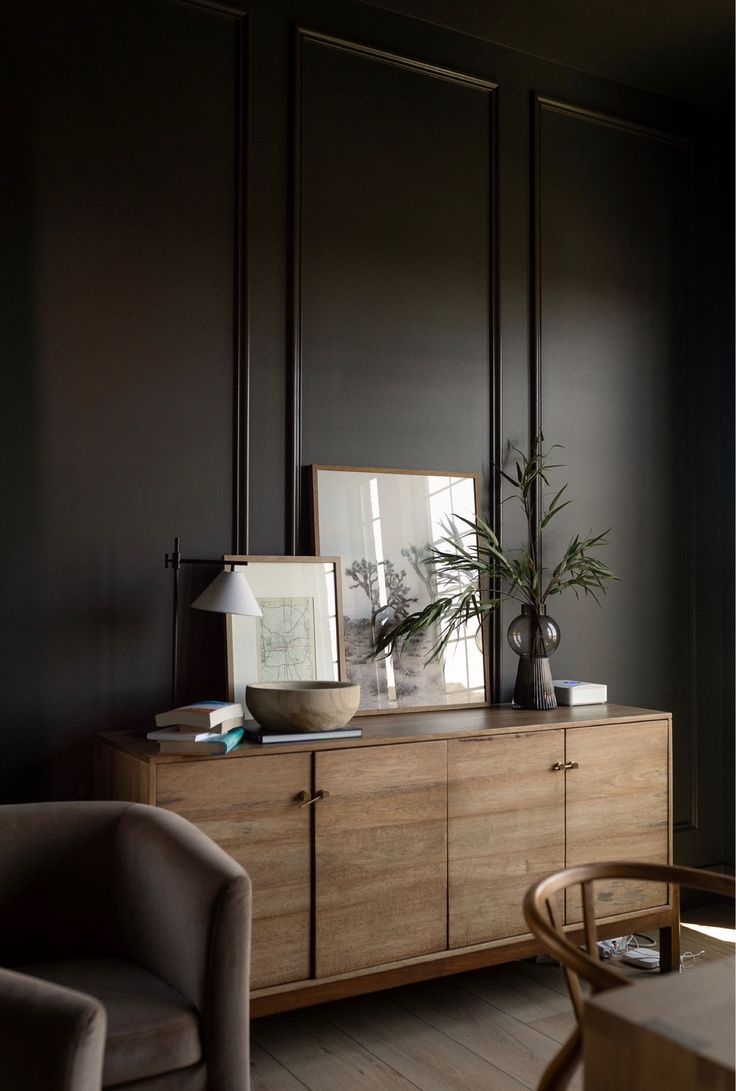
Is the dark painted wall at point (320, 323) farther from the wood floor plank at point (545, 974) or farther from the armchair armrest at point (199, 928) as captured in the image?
the wood floor plank at point (545, 974)

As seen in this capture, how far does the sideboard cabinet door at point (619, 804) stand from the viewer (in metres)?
3.05

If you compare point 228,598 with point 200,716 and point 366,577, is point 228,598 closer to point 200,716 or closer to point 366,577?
point 200,716

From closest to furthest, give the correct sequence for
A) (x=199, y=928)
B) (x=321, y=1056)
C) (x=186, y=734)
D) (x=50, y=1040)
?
(x=50, y=1040) < (x=199, y=928) < (x=186, y=734) < (x=321, y=1056)

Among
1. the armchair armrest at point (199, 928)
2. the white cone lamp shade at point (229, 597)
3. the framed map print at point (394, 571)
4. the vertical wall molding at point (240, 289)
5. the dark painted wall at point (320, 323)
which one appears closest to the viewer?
the armchair armrest at point (199, 928)

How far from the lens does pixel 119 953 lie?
216 centimetres

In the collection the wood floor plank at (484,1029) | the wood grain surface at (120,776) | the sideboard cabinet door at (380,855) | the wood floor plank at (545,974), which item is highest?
the wood grain surface at (120,776)

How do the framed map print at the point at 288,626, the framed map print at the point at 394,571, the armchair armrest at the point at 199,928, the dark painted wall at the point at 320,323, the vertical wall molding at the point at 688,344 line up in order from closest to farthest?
the armchair armrest at the point at 199,928 → the dark painted wall at the point at 320,323 → the framed map print at the point at 288,626 → the framed map print at the point at 394,571 → the vertical wall molding at the point at 688,344

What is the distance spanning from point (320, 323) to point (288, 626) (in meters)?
0.98

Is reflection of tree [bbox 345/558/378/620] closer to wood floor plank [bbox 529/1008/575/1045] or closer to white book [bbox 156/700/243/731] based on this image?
white book [bbox 156/700/243/731]

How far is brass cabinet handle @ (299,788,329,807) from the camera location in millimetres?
2582

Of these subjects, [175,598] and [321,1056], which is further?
[175,598]

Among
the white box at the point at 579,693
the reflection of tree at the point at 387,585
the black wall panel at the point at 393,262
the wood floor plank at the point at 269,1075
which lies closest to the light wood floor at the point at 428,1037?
the wood floor plank at the point at 269,1075

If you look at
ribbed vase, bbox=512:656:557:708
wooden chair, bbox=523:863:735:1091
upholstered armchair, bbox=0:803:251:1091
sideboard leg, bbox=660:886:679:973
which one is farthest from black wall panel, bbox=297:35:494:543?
wooden chair, bbox=523:863:735:1091

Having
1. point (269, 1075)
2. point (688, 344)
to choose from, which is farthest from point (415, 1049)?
point (688, 344)
